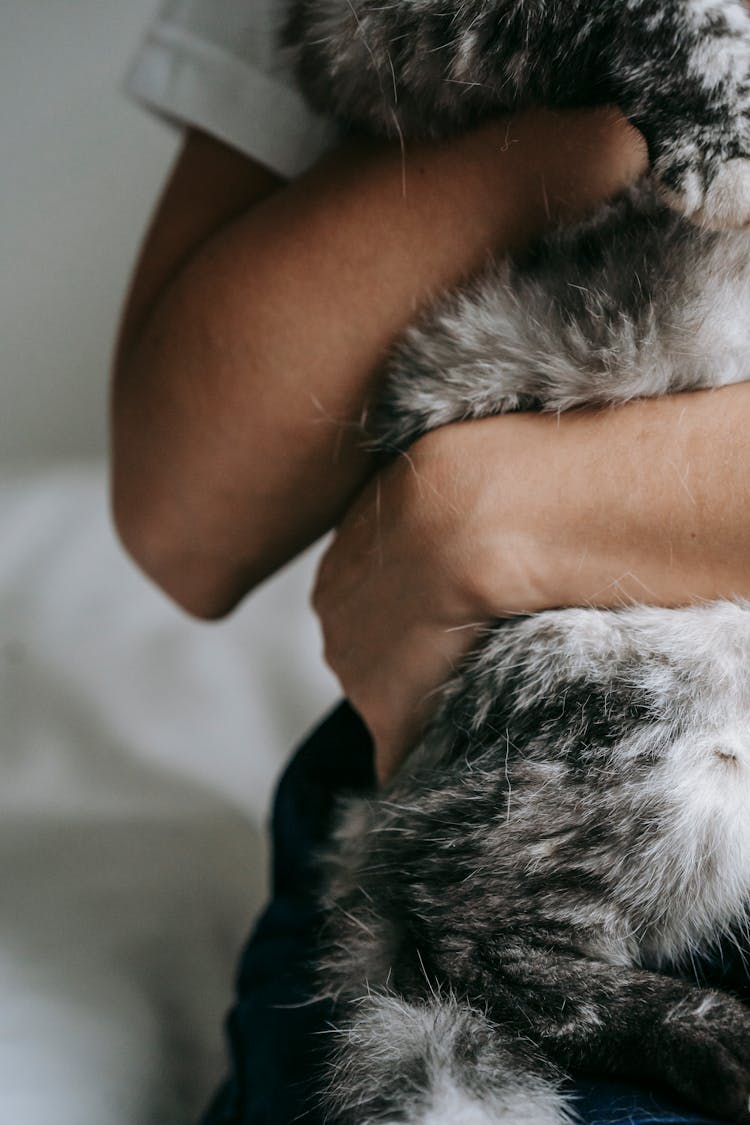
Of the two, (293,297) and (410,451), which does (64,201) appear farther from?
(410,451)

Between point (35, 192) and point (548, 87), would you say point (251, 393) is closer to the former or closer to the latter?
point (548, 87)

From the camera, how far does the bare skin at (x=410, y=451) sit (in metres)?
0.67

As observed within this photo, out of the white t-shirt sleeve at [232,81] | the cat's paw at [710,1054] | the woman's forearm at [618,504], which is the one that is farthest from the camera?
the white t-shirt sleeve at [232,81]

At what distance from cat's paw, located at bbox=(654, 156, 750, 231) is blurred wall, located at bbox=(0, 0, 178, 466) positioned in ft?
4.17

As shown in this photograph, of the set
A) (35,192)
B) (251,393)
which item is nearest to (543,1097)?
(251,393)

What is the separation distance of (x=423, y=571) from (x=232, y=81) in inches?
20.1

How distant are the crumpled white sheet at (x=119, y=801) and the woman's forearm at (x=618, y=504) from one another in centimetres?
61

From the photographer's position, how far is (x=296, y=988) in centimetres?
76

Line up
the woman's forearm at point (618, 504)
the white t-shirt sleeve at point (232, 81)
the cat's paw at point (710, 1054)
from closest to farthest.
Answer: the cat's paw at point (710, 1054)
the woman's forearm at point (618, 504)
the white t-shirt sleeve at point (232, 81)

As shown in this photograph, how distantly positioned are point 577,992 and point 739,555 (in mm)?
320

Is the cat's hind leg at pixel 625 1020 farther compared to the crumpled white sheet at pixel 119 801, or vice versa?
the crumpled white sheet at pixel 119 801

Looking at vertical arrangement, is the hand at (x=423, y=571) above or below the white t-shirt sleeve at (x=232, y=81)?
below

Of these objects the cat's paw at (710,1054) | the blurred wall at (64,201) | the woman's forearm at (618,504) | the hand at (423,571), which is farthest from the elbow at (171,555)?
the blurred wall at (64,201)

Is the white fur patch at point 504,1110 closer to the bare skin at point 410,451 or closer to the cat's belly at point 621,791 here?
the cat's belly at point 621,791
